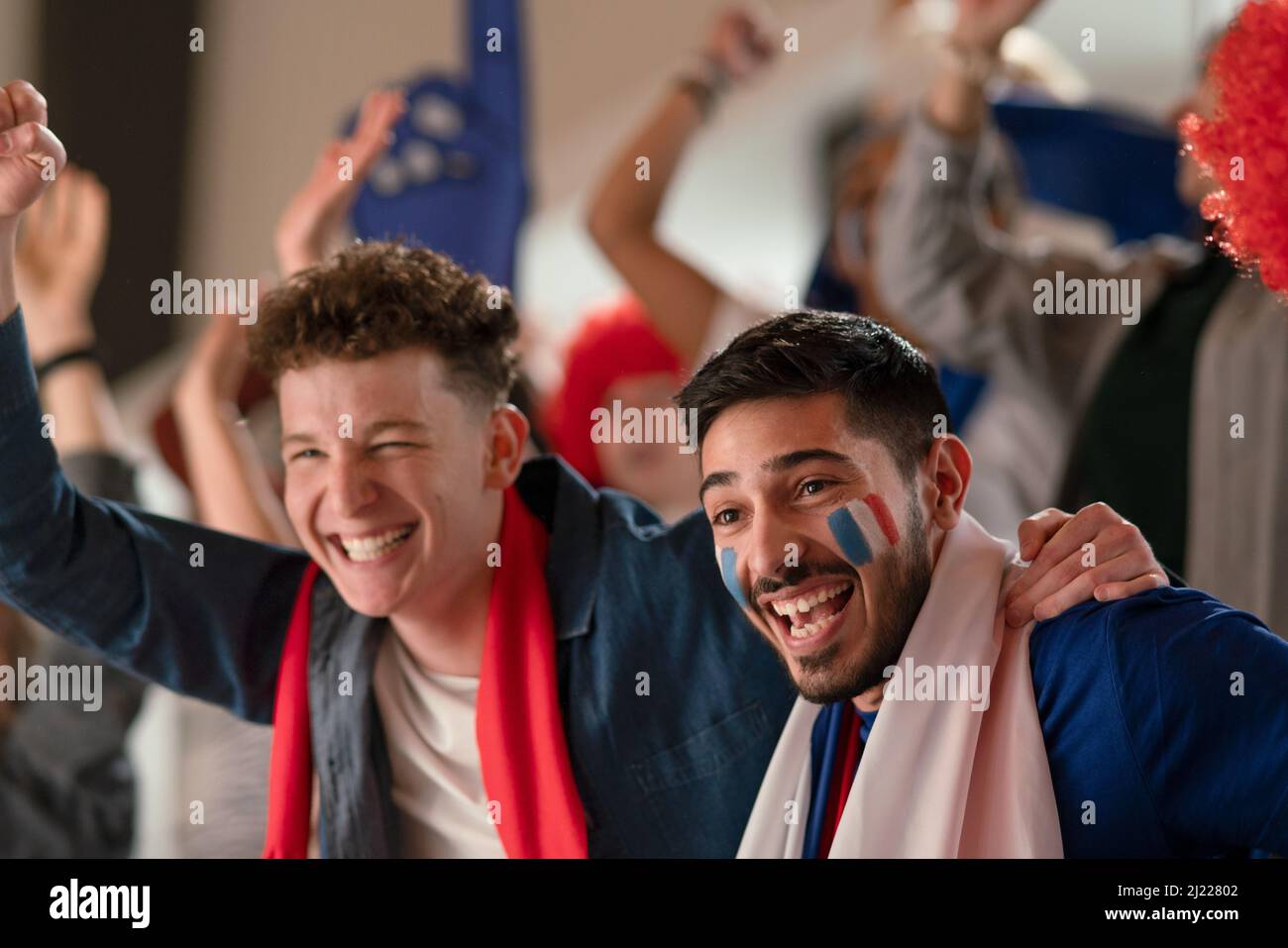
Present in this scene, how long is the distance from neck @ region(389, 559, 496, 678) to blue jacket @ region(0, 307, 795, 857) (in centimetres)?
5

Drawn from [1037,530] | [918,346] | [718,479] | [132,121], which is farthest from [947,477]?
[132,121]

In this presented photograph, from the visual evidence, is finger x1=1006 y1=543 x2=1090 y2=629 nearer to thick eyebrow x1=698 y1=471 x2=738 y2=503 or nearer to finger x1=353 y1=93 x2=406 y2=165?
thick eyebrow x1=698 y1=471 x2=738 y2=503

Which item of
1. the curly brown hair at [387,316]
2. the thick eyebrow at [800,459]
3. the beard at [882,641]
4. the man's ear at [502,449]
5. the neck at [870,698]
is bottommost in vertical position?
the neck at [870,698]

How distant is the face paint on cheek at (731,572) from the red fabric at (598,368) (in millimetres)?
1314

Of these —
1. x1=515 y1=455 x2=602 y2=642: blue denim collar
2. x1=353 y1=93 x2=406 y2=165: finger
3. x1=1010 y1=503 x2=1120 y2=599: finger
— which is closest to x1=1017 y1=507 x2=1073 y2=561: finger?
x1=1010 y1=503 x2=1120 y2=599: finger

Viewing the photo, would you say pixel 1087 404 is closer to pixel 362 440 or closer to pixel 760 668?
pixel 760 668

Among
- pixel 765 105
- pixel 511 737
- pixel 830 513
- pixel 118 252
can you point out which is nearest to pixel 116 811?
pixel 511 737

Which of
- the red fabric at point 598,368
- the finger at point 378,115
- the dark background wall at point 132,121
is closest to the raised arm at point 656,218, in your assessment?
the red fabric at point 598,368

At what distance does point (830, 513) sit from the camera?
1.06 metres

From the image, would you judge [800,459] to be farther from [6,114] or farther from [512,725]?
[6,114]

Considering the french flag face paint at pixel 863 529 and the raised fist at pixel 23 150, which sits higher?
the raised fist at pixel 23 150

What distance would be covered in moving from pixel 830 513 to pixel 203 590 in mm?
549

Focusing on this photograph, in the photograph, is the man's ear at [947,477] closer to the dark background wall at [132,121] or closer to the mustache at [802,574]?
the mustache at [802,574]

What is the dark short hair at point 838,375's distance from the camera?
1.08m
